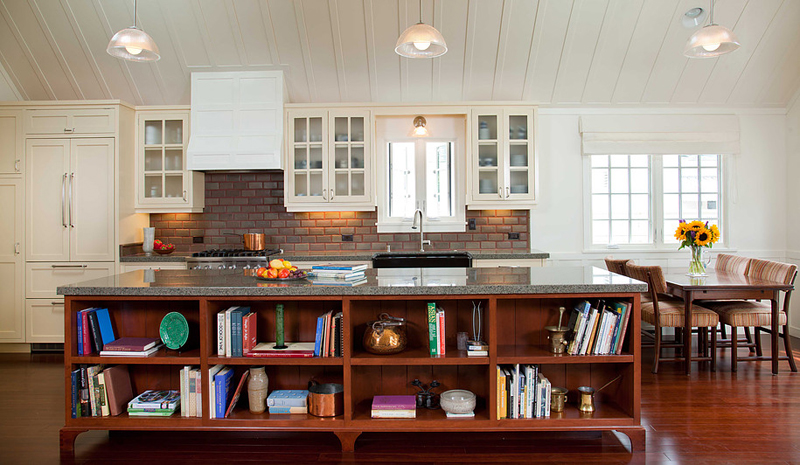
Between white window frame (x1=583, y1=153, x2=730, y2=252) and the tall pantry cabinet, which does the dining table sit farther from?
the tall pantry cabinet

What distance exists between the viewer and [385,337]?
273cm

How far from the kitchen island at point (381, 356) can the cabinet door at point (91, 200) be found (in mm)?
2356

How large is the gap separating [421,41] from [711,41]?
6.13ft

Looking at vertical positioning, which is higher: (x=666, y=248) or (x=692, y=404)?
(x=666, y=248)

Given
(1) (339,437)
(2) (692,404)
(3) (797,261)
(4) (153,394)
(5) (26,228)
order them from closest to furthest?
(1) (339,437) < (4) (153,394) < (2) (692,404) < (5) (26,228) < (3) (797,261)

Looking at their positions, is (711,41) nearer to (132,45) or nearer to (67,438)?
(132,45)

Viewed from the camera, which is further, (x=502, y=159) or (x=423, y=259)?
(x=502, y=159)

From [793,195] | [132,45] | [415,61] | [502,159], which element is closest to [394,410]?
[132,45]

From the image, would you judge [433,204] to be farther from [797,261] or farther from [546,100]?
[797,261]

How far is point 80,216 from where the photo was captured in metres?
5.03

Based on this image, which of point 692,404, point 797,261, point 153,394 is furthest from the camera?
point 797,261

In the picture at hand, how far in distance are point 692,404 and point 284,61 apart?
4.49 meters

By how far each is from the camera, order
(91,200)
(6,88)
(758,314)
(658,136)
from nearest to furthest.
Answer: (758,314)
(91,200)
(6,88)
(658,136)

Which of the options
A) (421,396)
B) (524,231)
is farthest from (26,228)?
(524,231)
